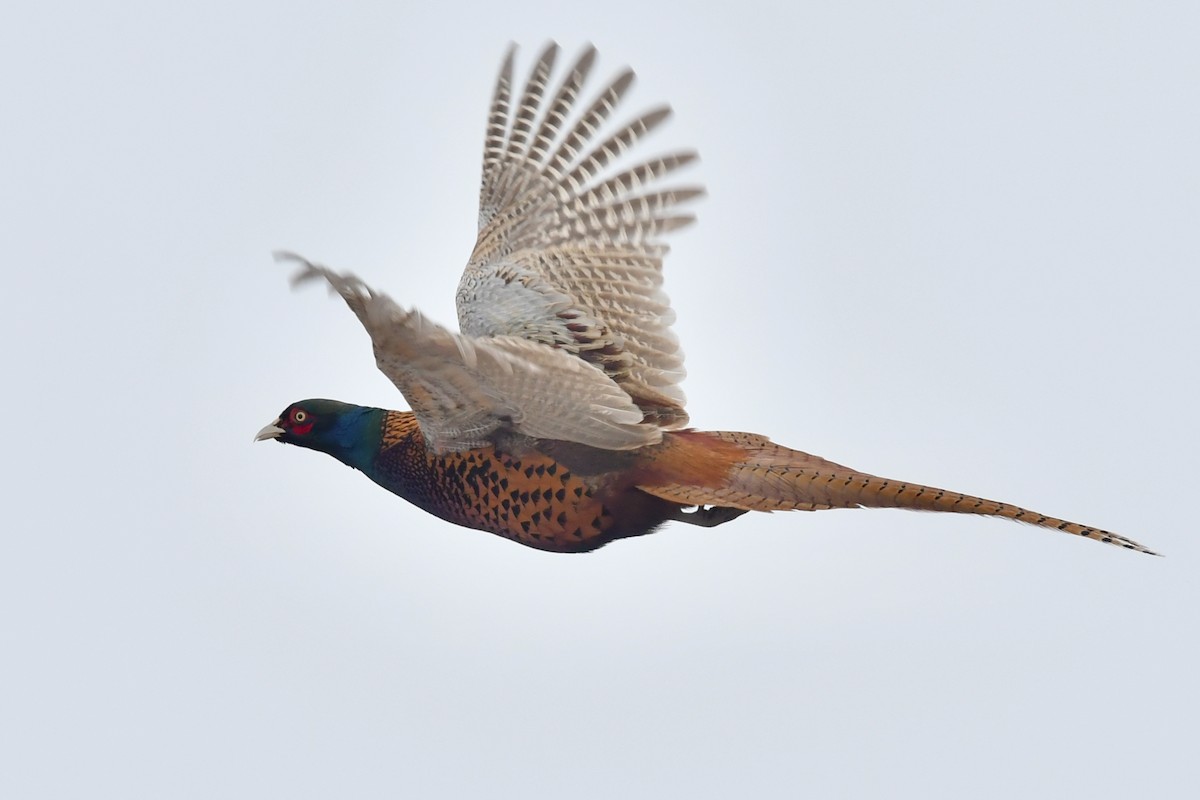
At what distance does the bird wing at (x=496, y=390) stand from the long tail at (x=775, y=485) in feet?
0.55

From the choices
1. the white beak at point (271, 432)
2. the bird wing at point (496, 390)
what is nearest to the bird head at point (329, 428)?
the white beak at point (271, 432)

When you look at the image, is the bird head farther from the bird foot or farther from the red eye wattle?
the bird foot

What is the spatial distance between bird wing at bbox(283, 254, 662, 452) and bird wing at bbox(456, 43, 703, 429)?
1.49 feet

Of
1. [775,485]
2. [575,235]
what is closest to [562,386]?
[775,485]

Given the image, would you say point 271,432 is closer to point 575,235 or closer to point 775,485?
point 575,235

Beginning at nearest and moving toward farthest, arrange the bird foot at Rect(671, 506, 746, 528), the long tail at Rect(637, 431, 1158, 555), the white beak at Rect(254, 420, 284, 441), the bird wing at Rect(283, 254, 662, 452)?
the bird wing at Rect(283, 254, 662, 452), the long tail at Rect(637, 431, 1158, 555), the bird foot at Rect(671, 506, 746, 528), the white beak at Rect(254, 420, 284, 441)

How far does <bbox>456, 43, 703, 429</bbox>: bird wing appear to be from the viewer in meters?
7.87

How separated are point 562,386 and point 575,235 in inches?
55.8

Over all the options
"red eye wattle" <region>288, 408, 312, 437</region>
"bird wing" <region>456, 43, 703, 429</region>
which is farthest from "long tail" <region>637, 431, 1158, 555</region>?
"red eye wattle" <region>288, 408, 312, 437</region>

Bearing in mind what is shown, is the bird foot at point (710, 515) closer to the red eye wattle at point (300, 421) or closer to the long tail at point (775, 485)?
the long tail at point (775, 485)

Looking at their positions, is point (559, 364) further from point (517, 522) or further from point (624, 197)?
point (624, 197)

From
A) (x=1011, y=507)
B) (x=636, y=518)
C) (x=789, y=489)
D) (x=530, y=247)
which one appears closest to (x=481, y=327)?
(x=530, y=247)

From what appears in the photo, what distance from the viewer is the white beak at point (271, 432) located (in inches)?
320

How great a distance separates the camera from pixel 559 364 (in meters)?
7.00
